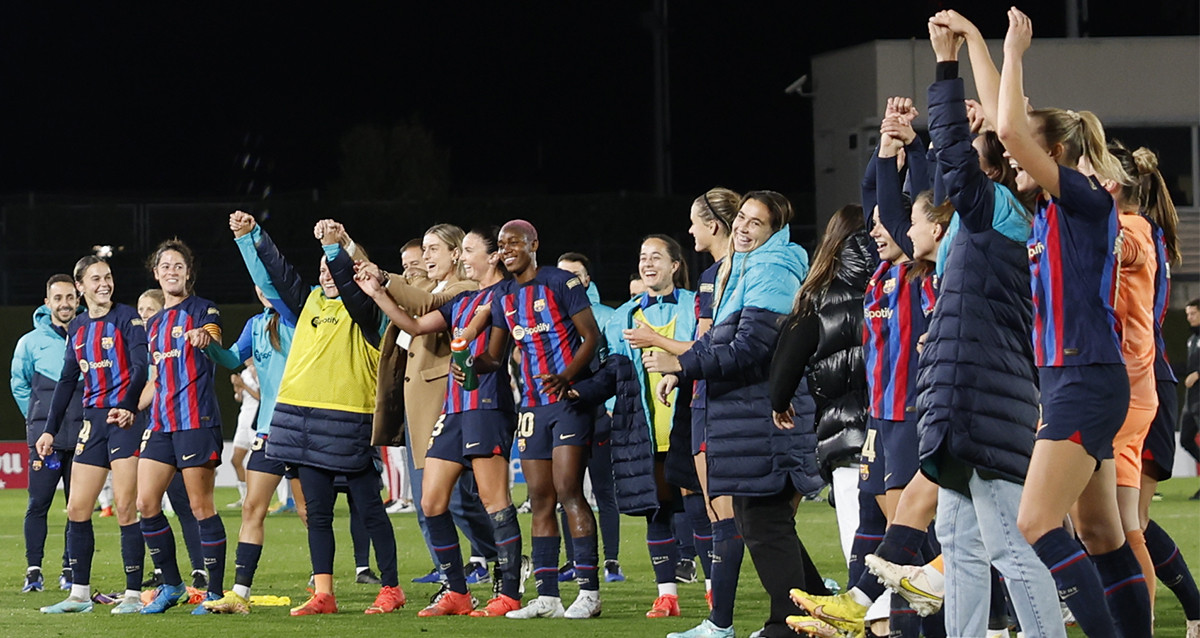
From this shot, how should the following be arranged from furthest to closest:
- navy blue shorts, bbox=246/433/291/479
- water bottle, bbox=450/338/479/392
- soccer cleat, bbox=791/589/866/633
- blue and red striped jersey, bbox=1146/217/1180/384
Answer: navy blue shorts, bbox=246/433/291/479 → water bottle, bbox=450/338/479/392 → blue and red striped jersey, bbox=1146/217/1180/384 → soccer cleat, bbox=791/589/866/633

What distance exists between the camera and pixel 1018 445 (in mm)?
4699

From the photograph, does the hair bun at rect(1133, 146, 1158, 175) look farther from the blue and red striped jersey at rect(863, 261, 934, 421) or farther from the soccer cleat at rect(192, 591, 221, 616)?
the soccer cleat at rect(192, 591, 221, 616)

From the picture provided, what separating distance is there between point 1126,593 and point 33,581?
663cm

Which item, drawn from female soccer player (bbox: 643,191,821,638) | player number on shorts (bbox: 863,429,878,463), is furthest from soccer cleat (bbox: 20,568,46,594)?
player number on shorts (bbox: 863,429,878,463)

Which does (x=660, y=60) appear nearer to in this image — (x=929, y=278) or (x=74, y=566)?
(x=74, y=566)

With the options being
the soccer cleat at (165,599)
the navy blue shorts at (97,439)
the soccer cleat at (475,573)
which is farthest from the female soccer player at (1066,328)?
the soccer cleat at (475,573)

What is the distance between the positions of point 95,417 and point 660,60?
22814 millimetres

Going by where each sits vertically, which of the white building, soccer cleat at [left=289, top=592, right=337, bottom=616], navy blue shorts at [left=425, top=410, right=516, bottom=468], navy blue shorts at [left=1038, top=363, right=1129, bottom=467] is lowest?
soccer cleat at [left=289, top=592, right=337, bottom=616]

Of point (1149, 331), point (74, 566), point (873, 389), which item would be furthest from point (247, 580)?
point (1149, 331)

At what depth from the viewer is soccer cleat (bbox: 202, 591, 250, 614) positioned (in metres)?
7.91

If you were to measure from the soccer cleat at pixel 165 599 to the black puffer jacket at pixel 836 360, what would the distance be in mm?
3566

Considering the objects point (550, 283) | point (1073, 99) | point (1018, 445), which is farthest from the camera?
point (1073, 99)

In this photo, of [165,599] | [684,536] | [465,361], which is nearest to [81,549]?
[165,599]

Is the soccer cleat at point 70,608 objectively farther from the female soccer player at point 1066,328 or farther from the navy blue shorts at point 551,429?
the female soccer player at point 1066,328
